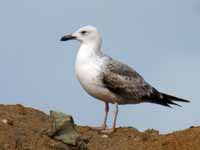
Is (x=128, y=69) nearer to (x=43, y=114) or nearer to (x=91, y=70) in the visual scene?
(x=91, y=70)

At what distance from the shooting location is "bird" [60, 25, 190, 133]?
1615 centimetres

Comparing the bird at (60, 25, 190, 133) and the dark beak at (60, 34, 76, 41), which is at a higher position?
the dark beak at (60, 34, 76, 41)

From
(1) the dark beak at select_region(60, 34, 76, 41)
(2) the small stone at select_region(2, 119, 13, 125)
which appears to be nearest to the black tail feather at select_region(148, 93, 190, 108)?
(1) the dark beak at select_region(60, 34, 76, 41)

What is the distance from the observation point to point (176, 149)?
1410 cm

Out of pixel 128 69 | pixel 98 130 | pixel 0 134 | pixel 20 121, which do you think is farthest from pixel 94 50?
pixel 0 134

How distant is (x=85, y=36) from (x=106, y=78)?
138cm

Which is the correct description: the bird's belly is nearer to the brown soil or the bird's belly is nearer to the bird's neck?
the bird's neck

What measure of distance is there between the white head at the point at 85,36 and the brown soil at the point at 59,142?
2.12 meters

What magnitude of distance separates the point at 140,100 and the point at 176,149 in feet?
11.2

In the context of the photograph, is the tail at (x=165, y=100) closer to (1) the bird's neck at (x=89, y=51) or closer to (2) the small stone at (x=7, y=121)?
(1) the bird's neck at (x=89, y=51)

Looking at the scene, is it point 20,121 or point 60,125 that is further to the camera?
point 20,121

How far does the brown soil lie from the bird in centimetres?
74

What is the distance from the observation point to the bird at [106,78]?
16152mm

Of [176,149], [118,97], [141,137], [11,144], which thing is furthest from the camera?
[118,97]
